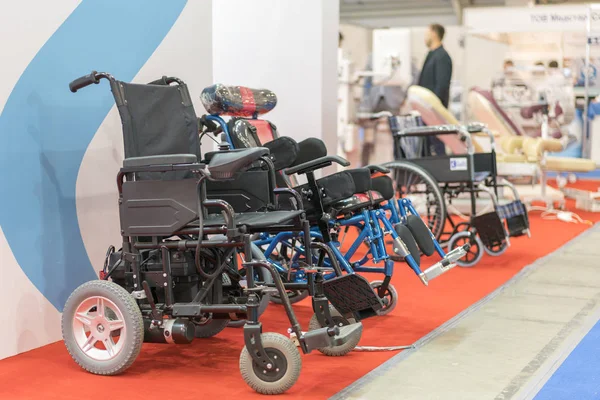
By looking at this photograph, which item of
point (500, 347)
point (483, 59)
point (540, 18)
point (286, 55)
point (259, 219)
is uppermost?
point (540, 18)

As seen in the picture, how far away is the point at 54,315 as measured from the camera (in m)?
3.72

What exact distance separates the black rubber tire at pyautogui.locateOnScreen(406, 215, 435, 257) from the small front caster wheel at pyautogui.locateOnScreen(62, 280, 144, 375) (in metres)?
1.50

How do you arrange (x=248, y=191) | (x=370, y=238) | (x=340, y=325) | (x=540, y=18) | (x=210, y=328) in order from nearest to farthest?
(x=340, y=325) → (x=248, y=191) → (x=210, y=328) → (x=370, y=238) → (x=540, y=18)

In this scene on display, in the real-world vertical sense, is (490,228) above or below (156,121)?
below

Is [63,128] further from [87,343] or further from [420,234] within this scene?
[420,234]

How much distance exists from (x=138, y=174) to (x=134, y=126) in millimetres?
194

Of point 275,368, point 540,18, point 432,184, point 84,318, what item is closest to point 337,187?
point 275,368

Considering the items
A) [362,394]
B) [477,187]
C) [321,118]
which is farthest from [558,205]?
[362,394]

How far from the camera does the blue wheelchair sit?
152 inches

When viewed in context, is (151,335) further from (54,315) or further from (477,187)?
(477,187)

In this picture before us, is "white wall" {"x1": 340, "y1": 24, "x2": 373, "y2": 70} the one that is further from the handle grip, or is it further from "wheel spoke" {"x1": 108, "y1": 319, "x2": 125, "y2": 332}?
"wheel spoke" {"x1": 108, "y1": 319, "x2": 125, "y2": 332}

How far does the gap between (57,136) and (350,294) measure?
4.73 feet

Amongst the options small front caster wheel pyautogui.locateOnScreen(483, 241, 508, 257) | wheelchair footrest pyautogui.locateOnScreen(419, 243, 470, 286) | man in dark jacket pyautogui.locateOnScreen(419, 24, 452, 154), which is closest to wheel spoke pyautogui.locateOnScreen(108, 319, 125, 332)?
wheelchair footrest pyautogui.locateOnScreen(419, 243, 470, 286)

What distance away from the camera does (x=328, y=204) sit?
3943 mm
